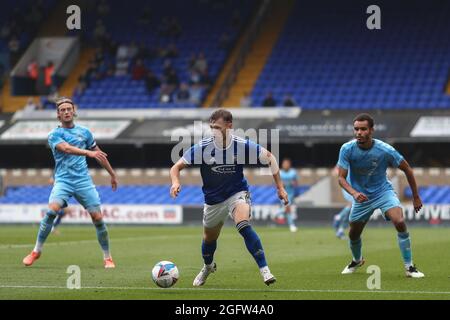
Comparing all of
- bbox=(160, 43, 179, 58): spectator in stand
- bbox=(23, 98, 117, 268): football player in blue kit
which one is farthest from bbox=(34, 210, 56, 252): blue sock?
bbox=(160, 43, 179, 58): spectator in stand

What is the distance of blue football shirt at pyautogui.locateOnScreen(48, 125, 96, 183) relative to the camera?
54.5ft

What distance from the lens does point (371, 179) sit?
1505cm

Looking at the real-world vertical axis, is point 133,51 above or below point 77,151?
above

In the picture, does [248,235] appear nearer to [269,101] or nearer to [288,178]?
[288,178]

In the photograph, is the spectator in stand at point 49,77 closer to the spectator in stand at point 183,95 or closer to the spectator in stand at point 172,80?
the spectator in stand at point 172,80

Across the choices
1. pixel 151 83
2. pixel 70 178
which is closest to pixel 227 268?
pixel 70 178

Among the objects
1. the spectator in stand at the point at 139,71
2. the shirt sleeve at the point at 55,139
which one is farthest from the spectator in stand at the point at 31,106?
the shirt sleeve at the point at 55,139

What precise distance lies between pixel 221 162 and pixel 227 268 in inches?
153

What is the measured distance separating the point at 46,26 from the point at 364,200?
3440 centimetres

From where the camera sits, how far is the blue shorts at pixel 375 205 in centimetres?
1495

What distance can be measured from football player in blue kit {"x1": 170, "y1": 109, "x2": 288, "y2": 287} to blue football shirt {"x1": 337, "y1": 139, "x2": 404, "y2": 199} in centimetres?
199

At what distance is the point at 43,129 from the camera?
133 feet
